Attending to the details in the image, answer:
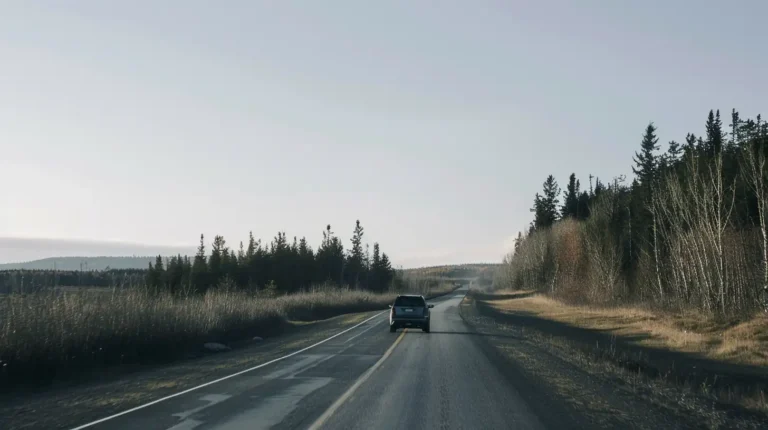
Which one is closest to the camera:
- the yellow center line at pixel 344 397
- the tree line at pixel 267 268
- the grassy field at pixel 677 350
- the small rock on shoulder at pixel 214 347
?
the yellow center line at pixel 344 397

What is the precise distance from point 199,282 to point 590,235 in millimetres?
59714

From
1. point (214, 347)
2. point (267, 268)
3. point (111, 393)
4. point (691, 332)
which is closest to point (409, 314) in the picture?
point (214, 347)

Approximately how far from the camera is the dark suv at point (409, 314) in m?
33.6

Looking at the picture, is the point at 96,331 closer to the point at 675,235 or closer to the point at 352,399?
the point at 352,399

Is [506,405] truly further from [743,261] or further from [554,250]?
[554,250]

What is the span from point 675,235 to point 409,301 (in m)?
33.3

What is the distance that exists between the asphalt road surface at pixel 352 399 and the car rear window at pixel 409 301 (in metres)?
12.8

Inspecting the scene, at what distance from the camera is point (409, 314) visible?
111 feet

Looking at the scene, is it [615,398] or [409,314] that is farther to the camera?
[409,314]

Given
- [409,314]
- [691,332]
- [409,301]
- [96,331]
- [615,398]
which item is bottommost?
[691,332]

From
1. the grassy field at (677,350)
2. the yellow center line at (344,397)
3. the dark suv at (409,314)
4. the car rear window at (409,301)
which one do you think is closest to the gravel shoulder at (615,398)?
the grassy field at (677,350)

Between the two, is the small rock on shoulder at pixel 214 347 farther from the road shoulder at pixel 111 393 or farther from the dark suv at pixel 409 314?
the dark suv at pixel 409 314

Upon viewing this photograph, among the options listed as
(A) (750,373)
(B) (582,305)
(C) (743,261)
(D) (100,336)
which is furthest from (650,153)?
(D) (100,336)

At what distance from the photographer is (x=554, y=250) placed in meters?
99.2
